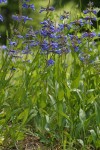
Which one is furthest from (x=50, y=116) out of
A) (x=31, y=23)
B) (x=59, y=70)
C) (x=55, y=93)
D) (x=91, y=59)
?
(x=31, y=23)

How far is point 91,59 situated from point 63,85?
68 centimetres

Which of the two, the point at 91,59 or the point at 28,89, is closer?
the point at 28,89

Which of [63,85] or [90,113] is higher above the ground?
[63,85]

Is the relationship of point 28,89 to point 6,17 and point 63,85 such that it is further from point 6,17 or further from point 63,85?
point 6,17

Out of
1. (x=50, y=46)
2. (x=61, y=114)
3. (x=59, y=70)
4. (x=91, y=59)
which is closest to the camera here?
(x=61, y=114)

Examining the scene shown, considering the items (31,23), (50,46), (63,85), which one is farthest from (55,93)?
(31,23)

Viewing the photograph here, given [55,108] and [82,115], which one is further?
[55,108]

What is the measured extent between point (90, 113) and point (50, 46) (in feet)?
1.99

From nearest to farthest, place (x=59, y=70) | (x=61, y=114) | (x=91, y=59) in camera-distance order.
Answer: (x=61, y=114)
(x=59, y=70)
(x=91, y=59)

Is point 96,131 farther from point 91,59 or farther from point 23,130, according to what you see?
point 91,59

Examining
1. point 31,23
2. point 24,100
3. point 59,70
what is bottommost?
point 24,100

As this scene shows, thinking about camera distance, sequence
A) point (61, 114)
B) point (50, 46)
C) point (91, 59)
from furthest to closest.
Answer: point (91, 59) → point (50, 46) → point (61, 114)

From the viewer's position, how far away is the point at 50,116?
3.62 meters

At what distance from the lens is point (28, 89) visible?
381cm
